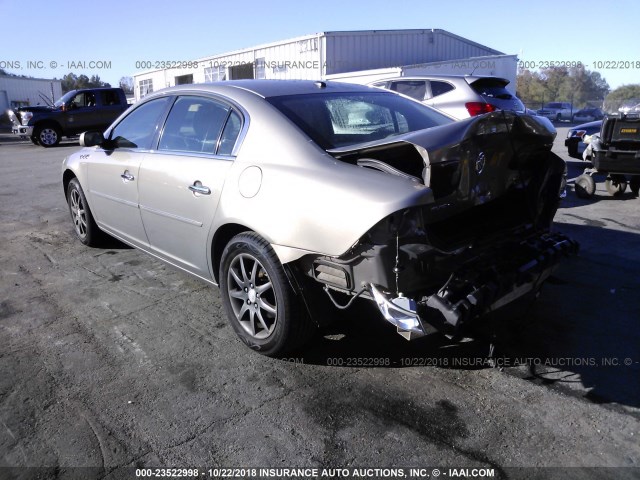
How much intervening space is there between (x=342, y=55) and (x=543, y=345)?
69.8 ft

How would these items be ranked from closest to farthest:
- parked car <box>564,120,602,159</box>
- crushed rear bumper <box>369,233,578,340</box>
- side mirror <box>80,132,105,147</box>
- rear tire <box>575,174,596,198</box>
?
crushed rear bumper <box>369,233,578,340</box> → side mirror <box>80,132,105,147</box> → rear tire <box>575,174,596,198</box> → parked car <box>564,120,602,159</box>

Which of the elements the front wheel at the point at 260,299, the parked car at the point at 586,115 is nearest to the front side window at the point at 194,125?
the front wheel at the point at 260,299

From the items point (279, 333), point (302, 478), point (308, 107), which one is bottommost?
point (302, 478)

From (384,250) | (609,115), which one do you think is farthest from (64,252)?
(609,115)

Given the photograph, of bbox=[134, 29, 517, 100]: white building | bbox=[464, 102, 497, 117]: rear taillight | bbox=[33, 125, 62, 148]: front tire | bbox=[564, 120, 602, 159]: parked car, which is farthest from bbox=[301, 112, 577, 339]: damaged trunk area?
bbox=[134, 29, 517, 100]: white building

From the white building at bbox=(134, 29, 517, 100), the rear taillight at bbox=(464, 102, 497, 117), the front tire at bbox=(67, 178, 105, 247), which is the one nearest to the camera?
the front tire at bbox=(67, 178, 105, 247)

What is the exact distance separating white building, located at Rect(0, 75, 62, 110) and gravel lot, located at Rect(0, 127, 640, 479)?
1580 inches

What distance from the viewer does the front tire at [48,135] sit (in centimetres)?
1919

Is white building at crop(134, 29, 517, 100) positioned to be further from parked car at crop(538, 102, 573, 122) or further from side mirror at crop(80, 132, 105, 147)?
side mirror at crop(80, 132, 105, 147)

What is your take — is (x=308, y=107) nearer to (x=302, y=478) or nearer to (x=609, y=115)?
(x=302, y=478)

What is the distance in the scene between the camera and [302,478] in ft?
7.48

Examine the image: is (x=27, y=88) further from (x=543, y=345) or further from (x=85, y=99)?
(x=543, y=345)

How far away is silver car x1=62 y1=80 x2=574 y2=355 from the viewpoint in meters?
2.59

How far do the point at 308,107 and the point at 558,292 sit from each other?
8.18 ft
